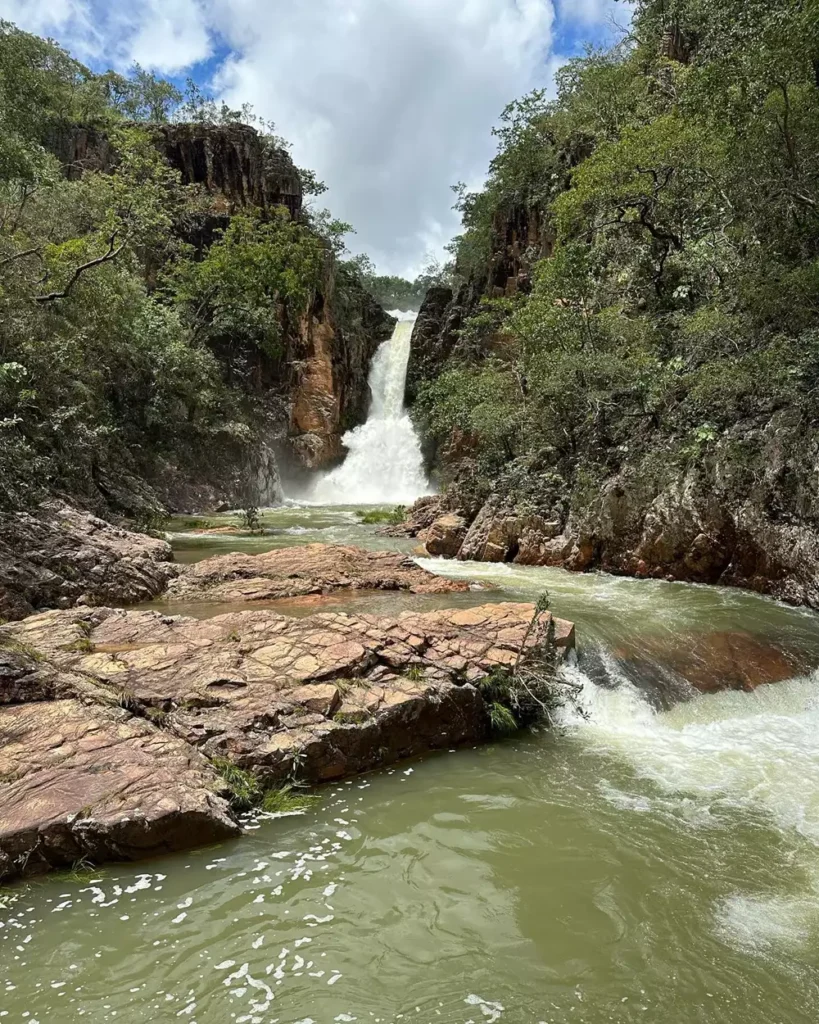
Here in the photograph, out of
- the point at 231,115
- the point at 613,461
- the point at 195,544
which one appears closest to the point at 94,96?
the point at 231,115

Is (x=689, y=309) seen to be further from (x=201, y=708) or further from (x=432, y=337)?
(x=432, y=337)

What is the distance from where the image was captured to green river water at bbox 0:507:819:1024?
3.06m

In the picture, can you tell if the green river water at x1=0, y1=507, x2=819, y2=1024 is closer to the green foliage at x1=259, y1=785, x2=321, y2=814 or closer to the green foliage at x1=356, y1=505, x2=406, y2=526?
the green foliage at x1=259, y1=785, x2=321, y2=814

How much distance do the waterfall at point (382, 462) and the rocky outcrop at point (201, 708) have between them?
23.1m

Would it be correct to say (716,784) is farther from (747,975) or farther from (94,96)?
(94,96)

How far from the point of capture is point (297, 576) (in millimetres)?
10477

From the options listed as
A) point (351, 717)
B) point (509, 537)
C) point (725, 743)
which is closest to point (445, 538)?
point (509, 537)

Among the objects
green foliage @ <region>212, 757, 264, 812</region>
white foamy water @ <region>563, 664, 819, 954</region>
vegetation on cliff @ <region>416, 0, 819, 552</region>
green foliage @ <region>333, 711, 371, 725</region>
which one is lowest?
green foliage @ <region>212, 757, 264, 812</region>

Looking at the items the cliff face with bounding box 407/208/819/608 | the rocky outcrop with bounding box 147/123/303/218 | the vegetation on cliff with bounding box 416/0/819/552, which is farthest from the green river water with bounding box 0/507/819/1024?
the rocky outcrop with bounding box 147/123/303/218

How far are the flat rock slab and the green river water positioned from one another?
467cm

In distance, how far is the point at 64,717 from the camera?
16.3 feet

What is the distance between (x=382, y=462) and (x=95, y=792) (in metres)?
30.2

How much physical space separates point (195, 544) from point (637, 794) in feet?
39.6

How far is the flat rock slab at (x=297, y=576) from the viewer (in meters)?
9.71
